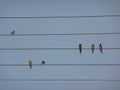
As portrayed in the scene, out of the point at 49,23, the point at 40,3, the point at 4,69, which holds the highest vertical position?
the point at 40,3

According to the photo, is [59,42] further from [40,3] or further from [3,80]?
[3,80]

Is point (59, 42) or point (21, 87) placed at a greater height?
point (59, 42)

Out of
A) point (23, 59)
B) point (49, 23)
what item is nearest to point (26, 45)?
point (23, 59)

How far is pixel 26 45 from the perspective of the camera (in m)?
2.78

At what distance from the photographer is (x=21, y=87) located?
2.83 metres

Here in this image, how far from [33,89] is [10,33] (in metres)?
0.69

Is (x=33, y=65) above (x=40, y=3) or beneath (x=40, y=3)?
beneath

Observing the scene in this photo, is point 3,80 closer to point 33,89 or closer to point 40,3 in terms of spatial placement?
point 33,89

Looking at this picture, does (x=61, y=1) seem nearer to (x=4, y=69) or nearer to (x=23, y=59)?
(x=23, y=59)

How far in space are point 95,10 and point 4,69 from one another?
47.9 inches

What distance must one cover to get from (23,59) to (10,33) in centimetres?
33

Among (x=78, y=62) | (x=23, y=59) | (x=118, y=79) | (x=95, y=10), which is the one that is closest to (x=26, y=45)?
(x=23, y=59)

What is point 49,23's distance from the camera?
2748 millimetres

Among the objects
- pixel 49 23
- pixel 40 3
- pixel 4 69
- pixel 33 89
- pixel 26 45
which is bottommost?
pixel 33 89
